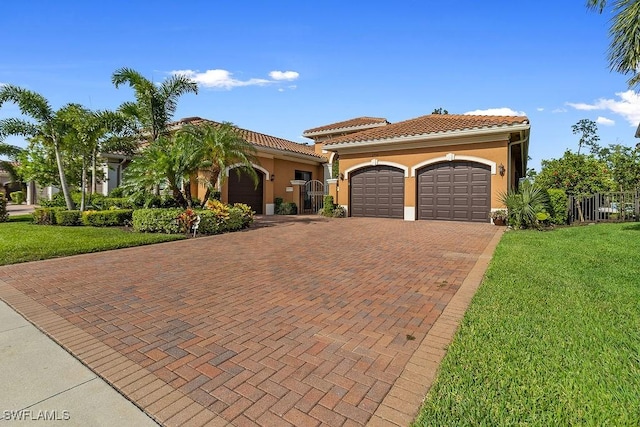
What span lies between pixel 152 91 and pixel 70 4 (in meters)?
5.98

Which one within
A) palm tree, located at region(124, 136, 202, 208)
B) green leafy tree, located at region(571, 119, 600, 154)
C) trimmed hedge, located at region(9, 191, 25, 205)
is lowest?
trimmed hedge, located at region(9, 191, 25, 205)

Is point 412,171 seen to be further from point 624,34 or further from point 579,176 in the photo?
point 624,34

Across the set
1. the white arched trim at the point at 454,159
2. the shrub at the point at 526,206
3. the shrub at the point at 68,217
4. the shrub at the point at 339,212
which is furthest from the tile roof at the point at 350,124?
the shrub at the point at 68,217

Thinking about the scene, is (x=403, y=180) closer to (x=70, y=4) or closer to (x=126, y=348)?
(x=70, y=4)

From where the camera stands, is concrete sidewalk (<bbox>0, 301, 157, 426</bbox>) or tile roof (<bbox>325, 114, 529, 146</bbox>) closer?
concrete sidewalk (<bbox>0, 301, 157, 426</bbox>)

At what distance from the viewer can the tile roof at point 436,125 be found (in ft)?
47.5

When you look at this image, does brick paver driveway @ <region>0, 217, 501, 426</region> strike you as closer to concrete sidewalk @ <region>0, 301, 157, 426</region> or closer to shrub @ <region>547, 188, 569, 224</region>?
concrete sidewalk @ <region>0, 301, 157, 426</region>

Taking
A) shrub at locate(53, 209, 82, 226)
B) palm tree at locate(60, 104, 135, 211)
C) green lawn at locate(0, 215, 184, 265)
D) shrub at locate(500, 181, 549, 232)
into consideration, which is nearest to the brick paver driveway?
green lawn at locate(0, 215, 184, 265)

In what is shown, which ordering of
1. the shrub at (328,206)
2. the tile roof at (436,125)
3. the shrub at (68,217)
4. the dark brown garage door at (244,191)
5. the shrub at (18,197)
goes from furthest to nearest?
the shrub at (18,197) → the shrub at (328,206) → the dark brown garage door at (244,191) → the tile roof at (436,125) → the shrub at (68,217)

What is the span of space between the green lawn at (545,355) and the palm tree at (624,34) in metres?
6.24

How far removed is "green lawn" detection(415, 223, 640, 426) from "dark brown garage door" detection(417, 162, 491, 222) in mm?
9752

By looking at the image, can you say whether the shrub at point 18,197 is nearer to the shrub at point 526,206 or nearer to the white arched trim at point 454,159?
the white arched trim at point 454,159

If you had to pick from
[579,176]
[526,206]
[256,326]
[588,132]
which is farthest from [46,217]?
[588,132]

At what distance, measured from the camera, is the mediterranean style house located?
1511cm
